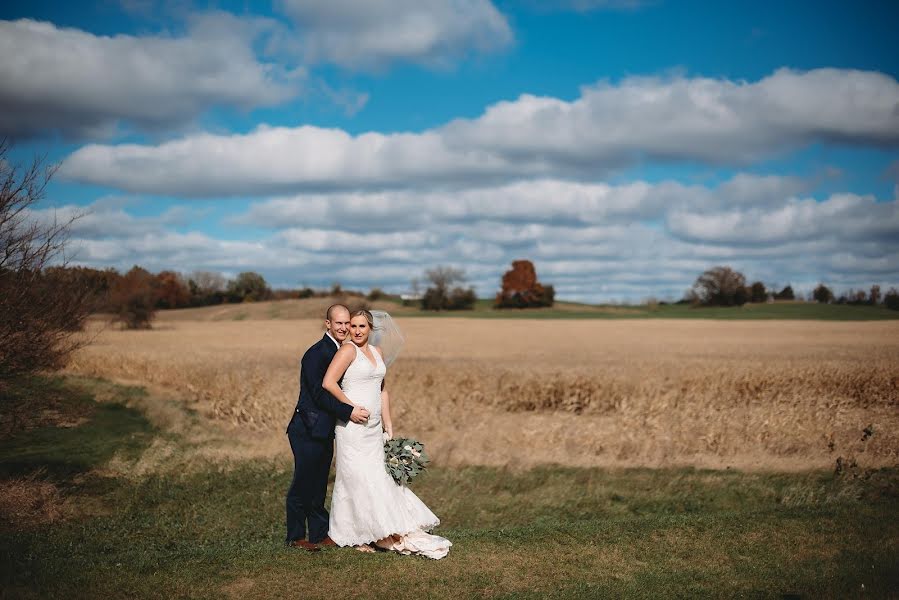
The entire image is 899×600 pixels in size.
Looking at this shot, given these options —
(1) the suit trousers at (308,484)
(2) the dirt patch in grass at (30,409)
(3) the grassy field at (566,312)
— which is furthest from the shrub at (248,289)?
(1) the suit trousers at (308,484)

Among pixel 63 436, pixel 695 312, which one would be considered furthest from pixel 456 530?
pixel 695 312

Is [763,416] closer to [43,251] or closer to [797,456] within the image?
[797,456]

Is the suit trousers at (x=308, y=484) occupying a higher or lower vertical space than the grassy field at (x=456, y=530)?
higher

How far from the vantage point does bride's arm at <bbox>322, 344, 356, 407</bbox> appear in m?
7.95

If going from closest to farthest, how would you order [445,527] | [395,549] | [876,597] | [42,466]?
1. [876,597]
2. [395,549]
3. [445,527]
4. [42,466]

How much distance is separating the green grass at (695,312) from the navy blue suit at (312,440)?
5901 centimetres

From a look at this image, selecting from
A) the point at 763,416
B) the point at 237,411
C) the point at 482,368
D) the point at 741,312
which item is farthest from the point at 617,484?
the point at 741,312

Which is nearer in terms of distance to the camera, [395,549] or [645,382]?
[395,549]

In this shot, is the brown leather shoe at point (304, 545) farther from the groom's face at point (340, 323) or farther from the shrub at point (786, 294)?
the shrub at point (786, 294)

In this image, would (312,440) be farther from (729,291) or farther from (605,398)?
(729,291)

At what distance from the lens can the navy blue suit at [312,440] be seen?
27.2 feet

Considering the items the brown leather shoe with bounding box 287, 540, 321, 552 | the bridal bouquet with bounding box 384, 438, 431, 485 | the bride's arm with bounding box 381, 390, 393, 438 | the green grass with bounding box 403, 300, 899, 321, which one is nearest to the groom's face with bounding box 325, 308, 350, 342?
the bride's arm with bounding box 381, 390, 393, 438

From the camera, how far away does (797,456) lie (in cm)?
1739

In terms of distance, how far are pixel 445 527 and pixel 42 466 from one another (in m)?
9.07
